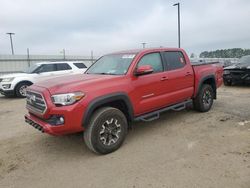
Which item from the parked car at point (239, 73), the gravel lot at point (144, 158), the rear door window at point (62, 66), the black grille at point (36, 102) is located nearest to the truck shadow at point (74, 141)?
the gravel lot at point (144, 158)

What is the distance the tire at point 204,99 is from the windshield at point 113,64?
8.14 ft

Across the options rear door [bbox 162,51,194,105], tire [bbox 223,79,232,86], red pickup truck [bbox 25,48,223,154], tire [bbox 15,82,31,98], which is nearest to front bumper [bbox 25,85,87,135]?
red pickup truck [bbox 25,48,223,154]

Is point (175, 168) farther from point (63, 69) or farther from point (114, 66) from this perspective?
point (63, 69)

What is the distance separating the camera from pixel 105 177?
128 inches

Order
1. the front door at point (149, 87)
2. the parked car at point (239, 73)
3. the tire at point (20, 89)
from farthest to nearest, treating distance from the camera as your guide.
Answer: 1. the parked car at point (239, 73)
2. the tire at point (20, 89)
3. the front door at point (149, 87)

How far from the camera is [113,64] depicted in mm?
4930

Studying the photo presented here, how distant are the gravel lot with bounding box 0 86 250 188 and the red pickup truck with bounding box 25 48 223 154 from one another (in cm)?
42

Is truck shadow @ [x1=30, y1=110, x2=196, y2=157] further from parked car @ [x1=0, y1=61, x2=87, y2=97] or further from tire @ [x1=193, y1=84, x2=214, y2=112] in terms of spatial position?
parked car @ [x1=0, y1=61, x2=87, y2=97]

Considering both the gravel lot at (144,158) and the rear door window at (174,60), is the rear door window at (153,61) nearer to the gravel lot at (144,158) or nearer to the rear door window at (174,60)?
the rear door window at (174,60)

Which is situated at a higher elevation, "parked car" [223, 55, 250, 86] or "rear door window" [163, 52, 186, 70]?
"rear door window" [163, 52, 186, 70]

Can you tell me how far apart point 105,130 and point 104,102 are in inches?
19.6

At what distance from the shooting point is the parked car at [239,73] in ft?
35.2

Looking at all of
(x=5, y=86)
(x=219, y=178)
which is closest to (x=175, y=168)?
(x=219, y=178)

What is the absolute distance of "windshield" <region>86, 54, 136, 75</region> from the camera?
4.56 meters
